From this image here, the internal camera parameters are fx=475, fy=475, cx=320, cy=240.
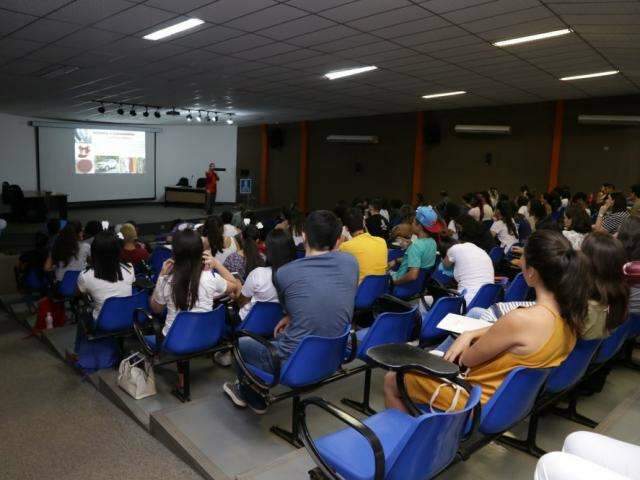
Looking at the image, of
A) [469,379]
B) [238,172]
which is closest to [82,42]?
[469,379]

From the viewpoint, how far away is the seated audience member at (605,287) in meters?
2.20

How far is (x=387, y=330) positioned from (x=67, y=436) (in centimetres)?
207

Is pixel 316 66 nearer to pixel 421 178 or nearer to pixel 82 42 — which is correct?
pixel 82 42

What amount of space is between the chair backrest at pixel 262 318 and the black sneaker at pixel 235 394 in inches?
13.9

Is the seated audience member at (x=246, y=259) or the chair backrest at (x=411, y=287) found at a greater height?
the seated audience member at (x=246, y=259)

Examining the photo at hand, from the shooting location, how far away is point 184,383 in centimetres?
309

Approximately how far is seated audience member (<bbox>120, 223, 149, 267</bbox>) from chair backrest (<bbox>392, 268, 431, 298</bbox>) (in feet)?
8.65

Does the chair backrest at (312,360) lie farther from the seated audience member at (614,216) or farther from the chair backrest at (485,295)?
the seated audience member at (614,216)

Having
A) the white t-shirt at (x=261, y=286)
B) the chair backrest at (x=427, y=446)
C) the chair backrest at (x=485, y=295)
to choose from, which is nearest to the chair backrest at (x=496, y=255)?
the chair backrest at (x=485, y=295)

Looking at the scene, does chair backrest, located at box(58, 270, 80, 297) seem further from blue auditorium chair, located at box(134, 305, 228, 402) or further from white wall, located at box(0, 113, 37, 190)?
white wall, located at box(0, 113, 37, 190)

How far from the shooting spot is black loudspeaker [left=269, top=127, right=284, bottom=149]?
15695 mm

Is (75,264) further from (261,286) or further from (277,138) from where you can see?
(277,138)

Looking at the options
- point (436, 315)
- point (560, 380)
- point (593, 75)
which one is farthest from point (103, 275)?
point (593, 75)

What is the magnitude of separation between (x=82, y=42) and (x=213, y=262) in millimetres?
3960
